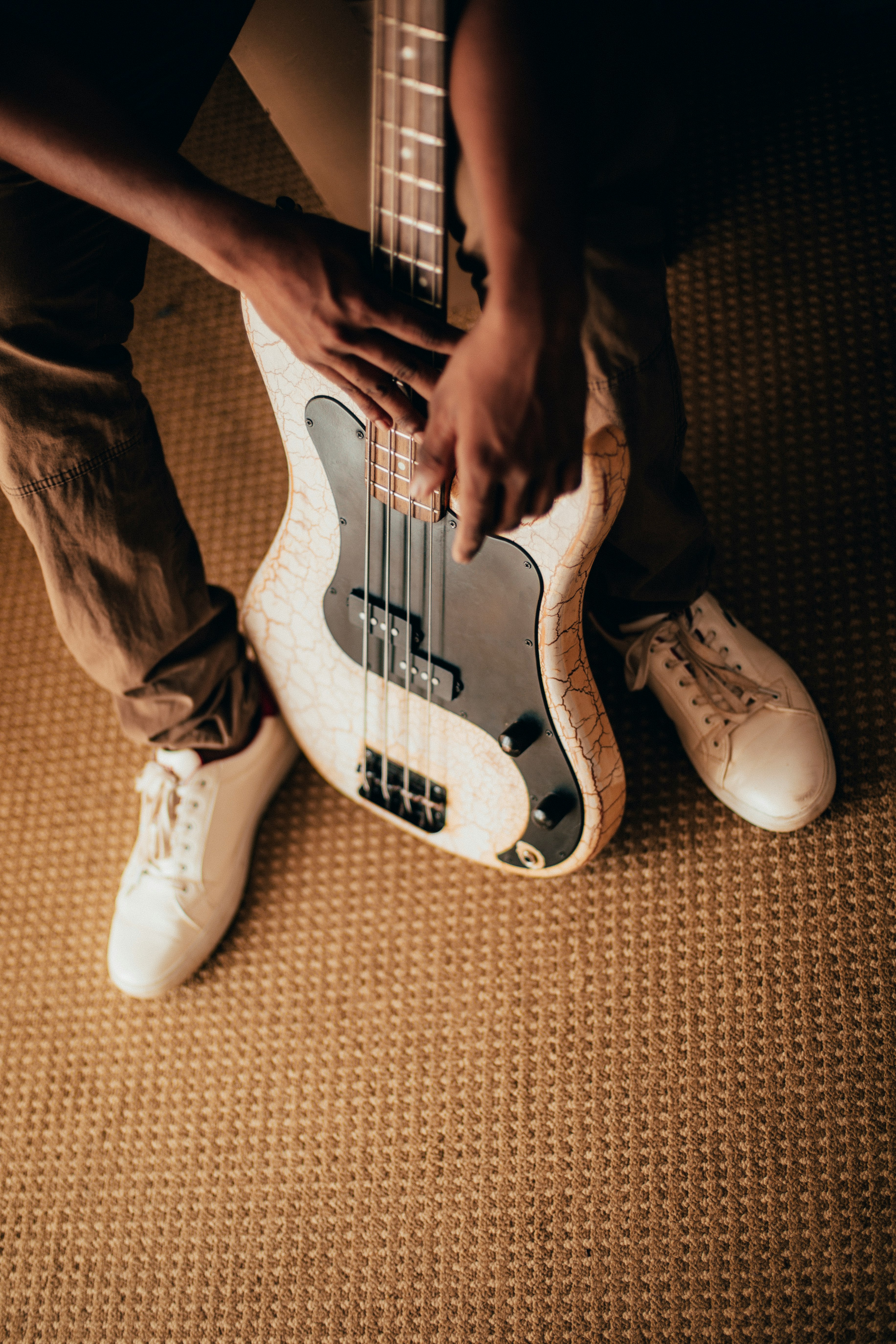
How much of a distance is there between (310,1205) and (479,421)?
0.78 meters

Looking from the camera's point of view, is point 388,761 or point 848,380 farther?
point 848,380

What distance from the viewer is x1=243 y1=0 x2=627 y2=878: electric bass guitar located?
0.57 metres

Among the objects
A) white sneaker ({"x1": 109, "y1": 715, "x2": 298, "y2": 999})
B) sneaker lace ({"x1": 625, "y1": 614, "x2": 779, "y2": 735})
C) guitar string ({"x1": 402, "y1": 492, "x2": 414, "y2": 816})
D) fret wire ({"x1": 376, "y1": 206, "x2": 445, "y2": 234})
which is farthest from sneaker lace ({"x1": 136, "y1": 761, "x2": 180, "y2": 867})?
fret wire ({"x1": 376, "y1": 206, "x2": 445, "y2": 234})

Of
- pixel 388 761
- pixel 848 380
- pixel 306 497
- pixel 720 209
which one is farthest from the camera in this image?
pixel 720 209

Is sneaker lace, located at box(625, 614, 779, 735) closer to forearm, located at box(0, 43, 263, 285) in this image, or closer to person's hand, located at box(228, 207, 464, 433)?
person's hand, located at box(228, 207, 464, 433)

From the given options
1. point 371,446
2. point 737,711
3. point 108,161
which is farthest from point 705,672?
point 108,161

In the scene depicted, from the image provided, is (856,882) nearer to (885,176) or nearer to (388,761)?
(388,761)

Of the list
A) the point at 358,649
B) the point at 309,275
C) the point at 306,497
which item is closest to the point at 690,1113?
the point at 358,649

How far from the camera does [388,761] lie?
0.89 m

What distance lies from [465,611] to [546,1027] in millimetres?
448

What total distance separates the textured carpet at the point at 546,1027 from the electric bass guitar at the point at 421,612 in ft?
0.41

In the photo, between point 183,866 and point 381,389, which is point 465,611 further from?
point 183,866

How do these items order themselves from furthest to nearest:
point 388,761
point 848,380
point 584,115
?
1. point 848,380
2. point 388,761
3. point 584,115

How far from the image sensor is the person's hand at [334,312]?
538 mm
